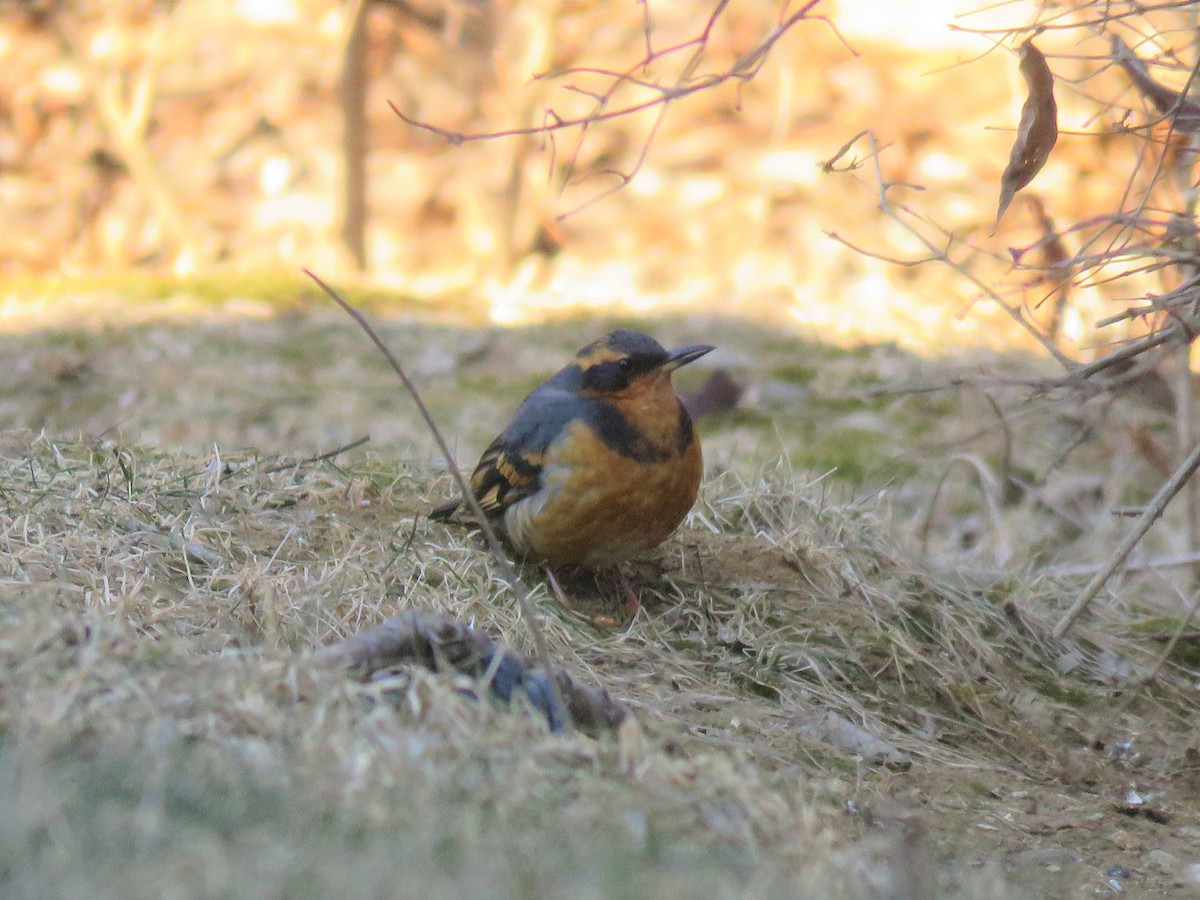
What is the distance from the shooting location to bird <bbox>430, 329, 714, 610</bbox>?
4137 mm

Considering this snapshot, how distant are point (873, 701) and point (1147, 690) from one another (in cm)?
97

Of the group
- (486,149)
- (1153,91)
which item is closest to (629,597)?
(1153,91)

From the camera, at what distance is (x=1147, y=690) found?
427cm

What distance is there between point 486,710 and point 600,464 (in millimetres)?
1931

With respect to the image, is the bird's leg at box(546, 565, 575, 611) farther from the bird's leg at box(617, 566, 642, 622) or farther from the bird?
the bird's leg at box(617, 566, 642, 622)

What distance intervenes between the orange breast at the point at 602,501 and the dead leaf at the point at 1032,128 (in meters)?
1.27

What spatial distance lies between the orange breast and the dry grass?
7.5 inches

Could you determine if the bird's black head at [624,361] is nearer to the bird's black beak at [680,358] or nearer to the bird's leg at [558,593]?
the bird's black beak at [680,358]

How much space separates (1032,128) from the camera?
130 inches

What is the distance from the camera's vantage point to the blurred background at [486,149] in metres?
11.1

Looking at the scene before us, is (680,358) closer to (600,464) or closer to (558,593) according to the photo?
(600,464)

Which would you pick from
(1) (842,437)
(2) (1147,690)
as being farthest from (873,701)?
(1) (842,437)

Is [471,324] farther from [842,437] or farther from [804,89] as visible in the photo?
[804,89]

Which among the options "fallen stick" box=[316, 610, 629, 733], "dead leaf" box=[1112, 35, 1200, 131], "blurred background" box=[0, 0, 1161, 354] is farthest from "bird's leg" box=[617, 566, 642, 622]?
"blurred background" box=[0, 0, 1161, 354]
